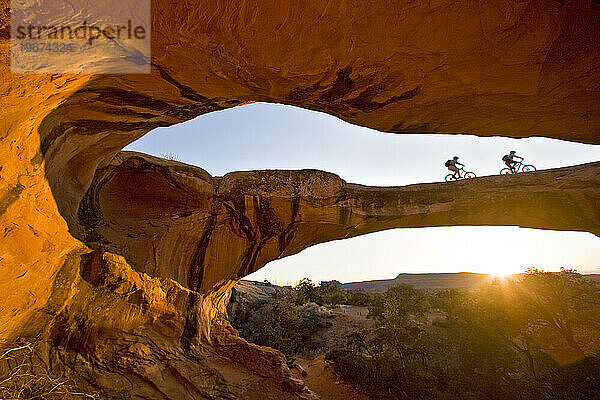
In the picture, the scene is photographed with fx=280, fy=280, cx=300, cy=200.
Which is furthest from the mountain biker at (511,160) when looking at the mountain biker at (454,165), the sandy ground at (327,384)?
the sandy ground at (327,384)

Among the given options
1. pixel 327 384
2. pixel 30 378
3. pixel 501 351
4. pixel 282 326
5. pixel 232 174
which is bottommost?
pixel 282 326

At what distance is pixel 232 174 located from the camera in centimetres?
841

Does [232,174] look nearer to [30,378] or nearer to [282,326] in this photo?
[30,378]

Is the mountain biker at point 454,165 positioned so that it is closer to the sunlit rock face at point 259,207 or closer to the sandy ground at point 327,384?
the sunlit rock face at point 259,207

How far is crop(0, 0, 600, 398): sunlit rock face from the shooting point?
12.6 ft

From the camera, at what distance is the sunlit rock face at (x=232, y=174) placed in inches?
151

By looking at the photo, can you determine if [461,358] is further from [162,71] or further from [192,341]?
[162,71]

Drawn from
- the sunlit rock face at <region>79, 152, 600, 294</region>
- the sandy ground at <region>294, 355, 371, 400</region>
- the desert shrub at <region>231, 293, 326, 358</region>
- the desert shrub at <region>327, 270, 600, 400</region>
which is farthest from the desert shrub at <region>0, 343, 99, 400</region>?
the desert shrub at <region>231, 293, 326, 358</region>

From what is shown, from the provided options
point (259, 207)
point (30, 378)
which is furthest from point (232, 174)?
point (30, 378)

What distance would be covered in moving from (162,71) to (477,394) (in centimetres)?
1309

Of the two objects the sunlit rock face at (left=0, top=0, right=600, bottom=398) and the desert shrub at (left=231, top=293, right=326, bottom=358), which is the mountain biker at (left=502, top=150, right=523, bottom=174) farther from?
the desert shrub at (left=231, top=293, right=326, bottom=358)

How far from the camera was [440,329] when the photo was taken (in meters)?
16.9

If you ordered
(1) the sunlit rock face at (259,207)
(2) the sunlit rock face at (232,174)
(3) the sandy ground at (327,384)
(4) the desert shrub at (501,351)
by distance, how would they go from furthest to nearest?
(3) the sandy ground at (327,384), (4) the desert shrub at (501,351), (1) the sunlit rock face at (259,207), (2) the sunlit rock face at (232,174)

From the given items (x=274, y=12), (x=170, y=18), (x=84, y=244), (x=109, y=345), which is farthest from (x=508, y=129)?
(x=109, y=345)
